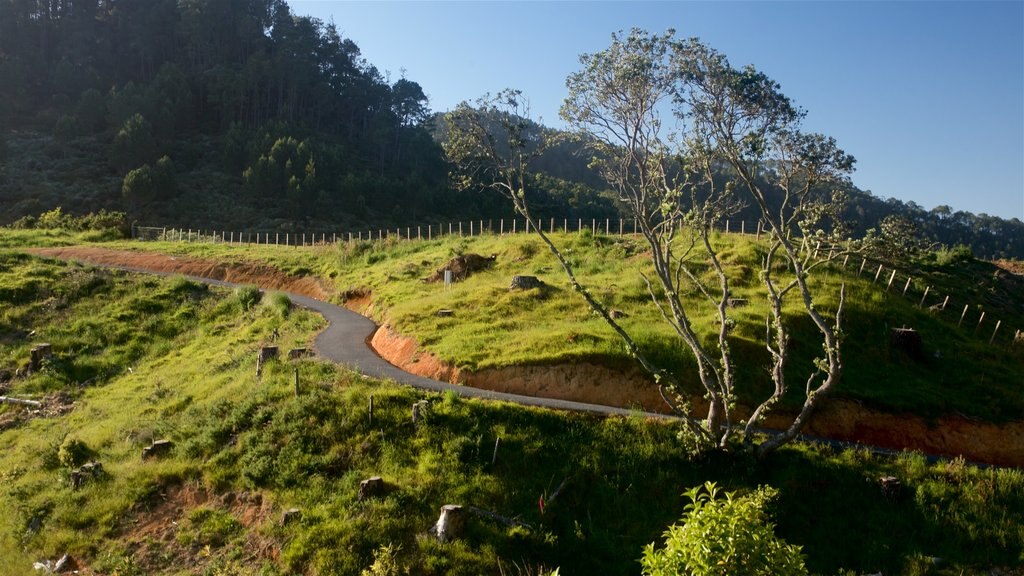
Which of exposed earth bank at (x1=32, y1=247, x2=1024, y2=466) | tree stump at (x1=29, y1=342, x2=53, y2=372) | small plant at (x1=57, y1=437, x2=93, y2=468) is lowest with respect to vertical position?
tree stump at (x1=29, y1=342, x2=53, y2=372)

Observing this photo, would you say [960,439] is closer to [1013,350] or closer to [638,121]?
[1013,350]

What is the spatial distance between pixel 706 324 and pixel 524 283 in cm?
759

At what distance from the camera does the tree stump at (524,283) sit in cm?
2856

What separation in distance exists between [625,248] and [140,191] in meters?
57.2

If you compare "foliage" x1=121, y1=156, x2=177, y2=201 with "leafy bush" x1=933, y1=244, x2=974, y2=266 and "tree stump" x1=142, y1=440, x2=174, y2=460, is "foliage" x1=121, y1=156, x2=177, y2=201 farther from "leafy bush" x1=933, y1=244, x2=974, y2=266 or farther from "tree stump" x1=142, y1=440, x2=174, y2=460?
"leafy bush" x1=933, y1=244, x2=974, y2=266

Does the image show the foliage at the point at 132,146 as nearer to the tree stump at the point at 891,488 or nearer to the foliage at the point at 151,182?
the foliage at the point at 151,182

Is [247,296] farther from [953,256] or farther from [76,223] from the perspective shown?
[953,256]

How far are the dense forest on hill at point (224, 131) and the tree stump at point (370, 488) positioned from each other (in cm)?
6162

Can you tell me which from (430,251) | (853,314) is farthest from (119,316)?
(853,314)

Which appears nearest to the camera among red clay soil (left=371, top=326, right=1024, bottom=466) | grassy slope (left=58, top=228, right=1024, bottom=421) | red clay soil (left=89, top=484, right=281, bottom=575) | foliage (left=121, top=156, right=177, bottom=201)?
red clay soil (left=89, top=484, right=281, bottom=575)

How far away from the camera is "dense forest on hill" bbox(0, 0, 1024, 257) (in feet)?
252

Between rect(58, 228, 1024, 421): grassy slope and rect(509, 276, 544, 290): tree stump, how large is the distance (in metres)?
0.46

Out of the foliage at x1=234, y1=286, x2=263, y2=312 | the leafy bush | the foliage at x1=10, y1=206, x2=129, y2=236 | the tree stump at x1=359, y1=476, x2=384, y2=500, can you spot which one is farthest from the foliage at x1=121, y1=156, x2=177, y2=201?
the leafy bush

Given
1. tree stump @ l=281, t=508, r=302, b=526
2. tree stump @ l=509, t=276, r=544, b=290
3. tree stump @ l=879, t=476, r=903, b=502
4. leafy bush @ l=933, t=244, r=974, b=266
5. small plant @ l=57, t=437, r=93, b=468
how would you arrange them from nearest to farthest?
tree stump @ l=281, t=508, r=302, b=526
tree stump @ l=879, t=476, r=903, b=502
small plant @ l=57, t=437, r=93, b=468
tree stump @ l=509, t=276, r=544, b=290
leafy bush @ l=933, t=244, r=974, b=266
